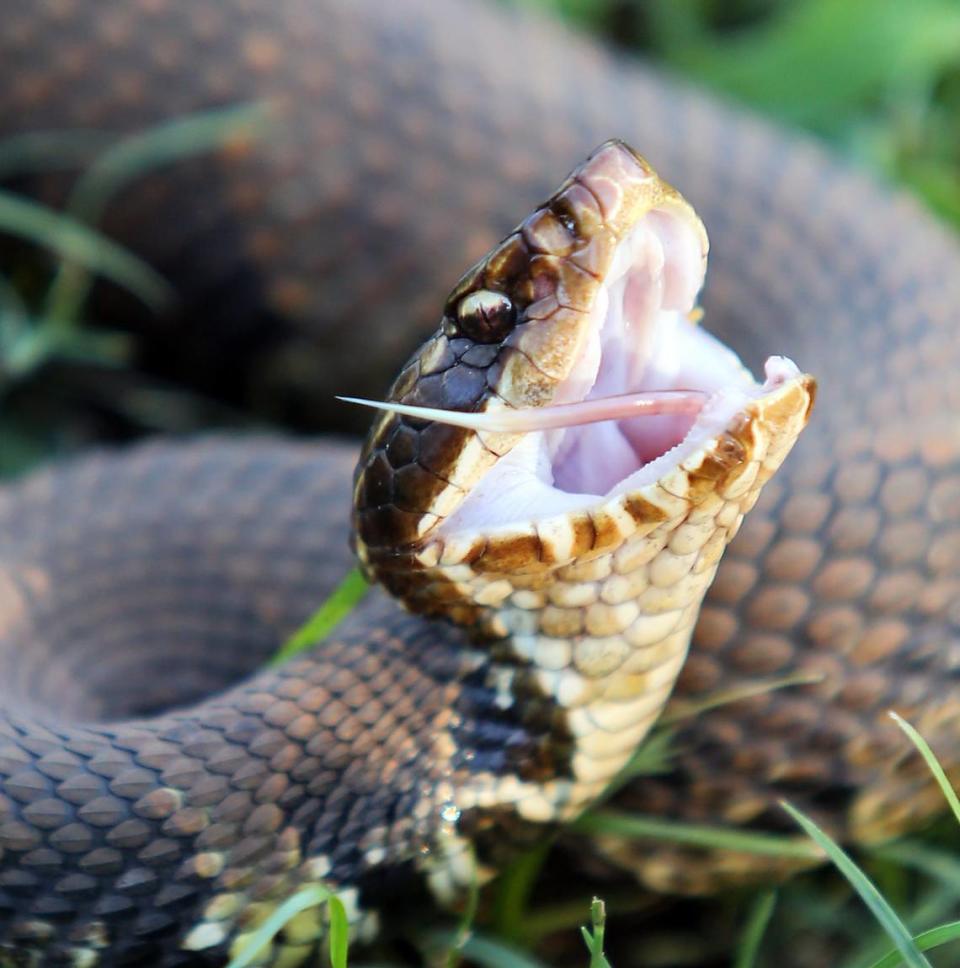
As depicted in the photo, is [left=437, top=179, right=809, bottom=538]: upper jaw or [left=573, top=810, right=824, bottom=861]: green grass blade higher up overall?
[left=437, top=179, right=809, bottom=538]: upper jaw

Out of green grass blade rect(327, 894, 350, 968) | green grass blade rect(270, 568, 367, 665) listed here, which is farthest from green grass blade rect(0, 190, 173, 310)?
green grass blade rect(327, 894, 350, 968)

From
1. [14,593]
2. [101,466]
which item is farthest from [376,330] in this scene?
[14,593]

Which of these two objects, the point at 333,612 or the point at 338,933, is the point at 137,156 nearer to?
the point at 333,612

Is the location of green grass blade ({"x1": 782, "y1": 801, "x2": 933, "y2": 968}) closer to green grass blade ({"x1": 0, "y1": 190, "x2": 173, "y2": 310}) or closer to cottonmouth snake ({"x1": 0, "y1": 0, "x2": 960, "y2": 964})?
cottonmouth snake ({"x1": 0, "y1": 0, "x2": 960, "y2": 964})

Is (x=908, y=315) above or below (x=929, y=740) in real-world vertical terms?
above

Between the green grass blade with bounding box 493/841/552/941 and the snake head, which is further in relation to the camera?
the green grass blade with bounding box 493/841/552/941

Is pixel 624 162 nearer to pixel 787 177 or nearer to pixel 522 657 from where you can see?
pixel 522 657
